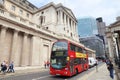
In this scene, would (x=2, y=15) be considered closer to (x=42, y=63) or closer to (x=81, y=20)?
(x=42, y=63)

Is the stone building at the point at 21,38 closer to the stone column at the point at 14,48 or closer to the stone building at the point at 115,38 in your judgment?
the stone column at the point at 14,48

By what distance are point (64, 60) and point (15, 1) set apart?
1269 inches

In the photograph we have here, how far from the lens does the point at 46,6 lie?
42.8 meters

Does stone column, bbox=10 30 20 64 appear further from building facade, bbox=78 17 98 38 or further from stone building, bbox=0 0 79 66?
building facade, bbox=78 17 98 38

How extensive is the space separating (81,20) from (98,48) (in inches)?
1989

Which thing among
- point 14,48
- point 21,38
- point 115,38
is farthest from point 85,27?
point 115,38

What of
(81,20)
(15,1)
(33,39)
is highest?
(81,20)

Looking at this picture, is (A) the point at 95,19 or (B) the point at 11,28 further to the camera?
(A) the point at 95,19

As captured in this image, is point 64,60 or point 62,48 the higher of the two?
point 62,48

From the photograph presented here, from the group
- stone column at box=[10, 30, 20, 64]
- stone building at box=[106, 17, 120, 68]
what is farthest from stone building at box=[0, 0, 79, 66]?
stone building at box=[106, 17, 120, 68]

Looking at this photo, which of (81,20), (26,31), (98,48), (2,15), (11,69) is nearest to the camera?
(11,69)

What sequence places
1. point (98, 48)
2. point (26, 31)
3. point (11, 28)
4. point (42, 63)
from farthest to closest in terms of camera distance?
point (98, 48), point (42, 63), point (26, 31), point (11, 28)

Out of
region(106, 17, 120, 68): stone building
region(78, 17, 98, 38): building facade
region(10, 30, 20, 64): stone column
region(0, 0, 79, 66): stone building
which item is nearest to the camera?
region(106, 17, 120, 68): stone building

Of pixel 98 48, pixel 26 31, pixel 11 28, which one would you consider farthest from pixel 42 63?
pixel 98 48
